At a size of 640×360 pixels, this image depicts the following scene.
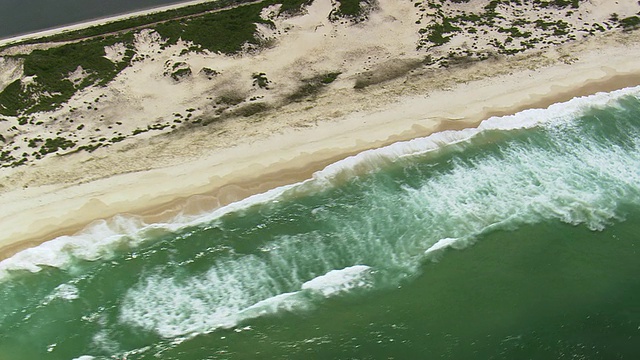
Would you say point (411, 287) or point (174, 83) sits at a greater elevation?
point (174, 83)

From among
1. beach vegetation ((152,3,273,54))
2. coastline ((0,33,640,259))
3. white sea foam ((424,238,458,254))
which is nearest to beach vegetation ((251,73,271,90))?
beach vegetation ((152,3,273,54))

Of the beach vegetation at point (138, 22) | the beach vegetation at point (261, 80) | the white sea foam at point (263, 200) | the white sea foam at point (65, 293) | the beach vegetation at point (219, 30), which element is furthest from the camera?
the beach vegetation at point (138, 22)

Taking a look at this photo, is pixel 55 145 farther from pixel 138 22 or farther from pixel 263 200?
pixel 138 22

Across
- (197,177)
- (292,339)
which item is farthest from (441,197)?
(197,177)

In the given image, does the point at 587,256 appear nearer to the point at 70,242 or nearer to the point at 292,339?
the point at 292,339

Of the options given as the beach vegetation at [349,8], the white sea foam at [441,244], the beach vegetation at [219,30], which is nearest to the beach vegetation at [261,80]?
the beach vegetation at [219,30]

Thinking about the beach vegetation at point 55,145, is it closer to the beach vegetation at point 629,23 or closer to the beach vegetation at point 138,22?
the beach vegetation at point 138,22
